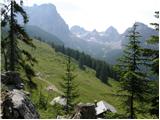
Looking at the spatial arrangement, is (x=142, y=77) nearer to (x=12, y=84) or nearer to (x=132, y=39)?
(x=132, y=39)

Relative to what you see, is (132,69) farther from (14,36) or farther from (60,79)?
(60,79)

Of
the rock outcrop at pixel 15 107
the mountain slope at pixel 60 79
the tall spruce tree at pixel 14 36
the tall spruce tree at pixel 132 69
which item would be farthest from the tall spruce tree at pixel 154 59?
the mountain slope at pixel 60 79

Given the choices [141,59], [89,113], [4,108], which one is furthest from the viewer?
[141,59]

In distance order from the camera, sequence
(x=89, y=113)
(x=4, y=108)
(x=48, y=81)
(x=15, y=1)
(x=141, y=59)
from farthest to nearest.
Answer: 1. (x=48, y=81)
2. (x=15, y=1)
3. (x=141, y=59)
4. (x=89, y=113)
5. (x=4, y=108)

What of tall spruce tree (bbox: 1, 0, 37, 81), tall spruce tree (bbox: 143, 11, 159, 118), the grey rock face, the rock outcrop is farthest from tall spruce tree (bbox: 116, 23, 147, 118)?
the grey rock face

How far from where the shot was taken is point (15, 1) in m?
28.8

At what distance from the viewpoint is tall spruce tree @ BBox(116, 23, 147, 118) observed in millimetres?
25641

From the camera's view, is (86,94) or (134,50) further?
(86,94)

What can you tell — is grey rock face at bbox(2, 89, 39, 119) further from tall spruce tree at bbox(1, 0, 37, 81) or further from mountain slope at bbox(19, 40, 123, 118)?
mountain slope at bbox(19, 40, 123, 118)

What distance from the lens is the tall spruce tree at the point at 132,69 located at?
25641 mm

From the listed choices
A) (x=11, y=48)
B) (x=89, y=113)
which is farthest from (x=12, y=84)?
(x=11, y=48)

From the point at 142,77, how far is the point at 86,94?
109248 millimetres

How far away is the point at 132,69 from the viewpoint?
26.0 metres

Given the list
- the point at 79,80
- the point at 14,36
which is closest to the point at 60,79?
the point at 79,80
